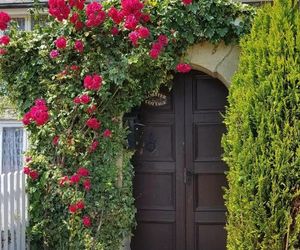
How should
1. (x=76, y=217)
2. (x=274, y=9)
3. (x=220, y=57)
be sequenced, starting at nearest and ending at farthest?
(x=274, y=9) < (x=76, y=217) < (x=220, y=57)

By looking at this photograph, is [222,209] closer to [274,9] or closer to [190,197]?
[190,197]

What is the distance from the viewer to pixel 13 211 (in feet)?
13.9

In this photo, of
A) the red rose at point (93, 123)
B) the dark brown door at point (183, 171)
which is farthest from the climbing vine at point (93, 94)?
the dark brown door at point (183, 171)

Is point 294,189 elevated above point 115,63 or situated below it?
below

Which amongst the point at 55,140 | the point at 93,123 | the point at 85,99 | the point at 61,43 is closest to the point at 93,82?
the point at 85,99

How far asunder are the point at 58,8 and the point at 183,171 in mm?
2217

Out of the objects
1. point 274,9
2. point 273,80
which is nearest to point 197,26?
point 274,9

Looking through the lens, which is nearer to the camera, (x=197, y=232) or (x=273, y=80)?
(x=273, y=80)

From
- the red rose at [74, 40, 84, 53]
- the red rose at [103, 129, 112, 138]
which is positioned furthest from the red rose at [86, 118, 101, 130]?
the red rose at [74, 40, 84, 53]

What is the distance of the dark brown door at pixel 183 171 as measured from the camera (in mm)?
4902

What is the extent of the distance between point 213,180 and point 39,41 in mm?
2461

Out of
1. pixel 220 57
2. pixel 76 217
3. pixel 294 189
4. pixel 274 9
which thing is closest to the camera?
pixel 294 189

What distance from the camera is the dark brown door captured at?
193 inches

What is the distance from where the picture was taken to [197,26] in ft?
14.8
